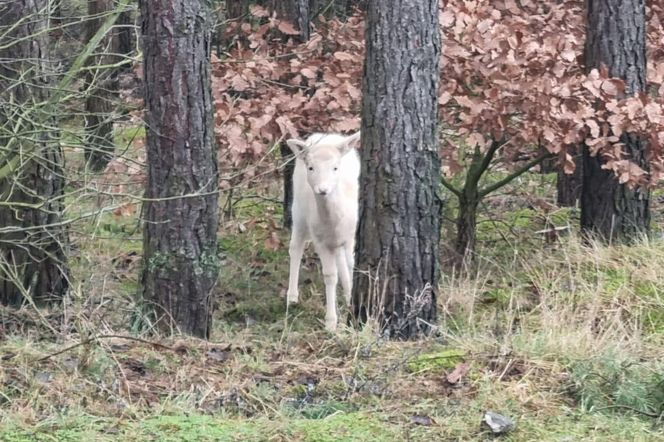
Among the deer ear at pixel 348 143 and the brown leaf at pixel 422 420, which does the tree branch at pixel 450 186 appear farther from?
the brown leaf at pixel 422 420

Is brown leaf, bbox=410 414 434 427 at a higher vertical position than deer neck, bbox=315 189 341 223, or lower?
lower

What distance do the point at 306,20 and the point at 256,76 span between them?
221 cm

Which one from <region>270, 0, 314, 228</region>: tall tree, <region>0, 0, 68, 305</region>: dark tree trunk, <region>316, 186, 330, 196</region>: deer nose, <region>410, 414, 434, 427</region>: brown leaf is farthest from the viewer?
<region>270, 0, 314, 228</region>: tall tree

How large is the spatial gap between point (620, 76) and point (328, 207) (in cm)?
322

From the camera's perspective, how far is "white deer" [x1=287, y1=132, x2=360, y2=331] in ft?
30.7

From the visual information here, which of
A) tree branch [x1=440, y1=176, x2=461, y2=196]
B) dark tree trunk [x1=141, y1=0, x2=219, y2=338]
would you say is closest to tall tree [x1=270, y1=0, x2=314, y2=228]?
tree branch [x1=440, y1=176, x2=461, y2=196]

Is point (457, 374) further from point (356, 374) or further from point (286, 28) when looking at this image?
point (286, 28)

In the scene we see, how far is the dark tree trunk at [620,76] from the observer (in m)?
10.1

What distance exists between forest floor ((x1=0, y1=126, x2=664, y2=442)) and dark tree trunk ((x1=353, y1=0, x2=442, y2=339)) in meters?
0.37

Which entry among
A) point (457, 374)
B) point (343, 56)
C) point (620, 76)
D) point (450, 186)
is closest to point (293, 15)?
point (343, 56)

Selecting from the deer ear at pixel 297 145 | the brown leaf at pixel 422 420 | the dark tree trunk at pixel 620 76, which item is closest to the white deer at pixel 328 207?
the deer ear at pixel 297 145

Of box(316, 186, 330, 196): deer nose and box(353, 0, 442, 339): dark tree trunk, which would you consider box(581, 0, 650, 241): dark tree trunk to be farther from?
box(353, 0, 442, 339): dark tree trunk

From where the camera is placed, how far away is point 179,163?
770 centimetres

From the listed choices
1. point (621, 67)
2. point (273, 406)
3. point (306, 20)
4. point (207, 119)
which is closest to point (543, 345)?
point (273, 406)
